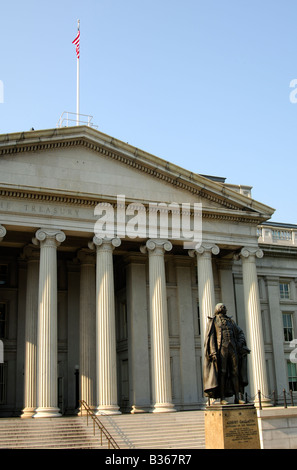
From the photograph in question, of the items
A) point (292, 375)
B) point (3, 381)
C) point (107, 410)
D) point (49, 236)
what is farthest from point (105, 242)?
point (292, 375)

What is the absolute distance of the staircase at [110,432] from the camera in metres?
23.9

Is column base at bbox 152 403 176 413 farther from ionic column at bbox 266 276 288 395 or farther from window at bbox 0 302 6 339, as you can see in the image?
ionic column at bbox 266 276 288 395

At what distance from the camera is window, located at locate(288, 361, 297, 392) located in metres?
39.8

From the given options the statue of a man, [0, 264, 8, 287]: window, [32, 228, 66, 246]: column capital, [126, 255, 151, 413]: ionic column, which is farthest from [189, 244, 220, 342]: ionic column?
the statue of a man

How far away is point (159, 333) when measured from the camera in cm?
3105

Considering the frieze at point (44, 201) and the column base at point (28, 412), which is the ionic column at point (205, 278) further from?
the column base at point (28, 412)

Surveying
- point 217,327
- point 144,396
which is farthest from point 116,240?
point 217,327

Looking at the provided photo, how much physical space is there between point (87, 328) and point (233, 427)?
1916cm

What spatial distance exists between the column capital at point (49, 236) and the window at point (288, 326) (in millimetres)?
18933

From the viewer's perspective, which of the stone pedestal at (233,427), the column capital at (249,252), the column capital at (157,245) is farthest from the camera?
the column capital at (249,252)

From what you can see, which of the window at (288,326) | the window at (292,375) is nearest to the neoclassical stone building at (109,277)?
the window at (292,375)

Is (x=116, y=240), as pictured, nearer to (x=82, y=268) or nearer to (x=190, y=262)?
(x=82, y=268)

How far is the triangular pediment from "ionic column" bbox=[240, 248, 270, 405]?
281 cm

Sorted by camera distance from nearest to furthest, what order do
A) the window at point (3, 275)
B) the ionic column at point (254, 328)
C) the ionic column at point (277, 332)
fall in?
the ionic column at point (254, 328) < the window at point (3, 275) < the ionic column at point (277, 332)
